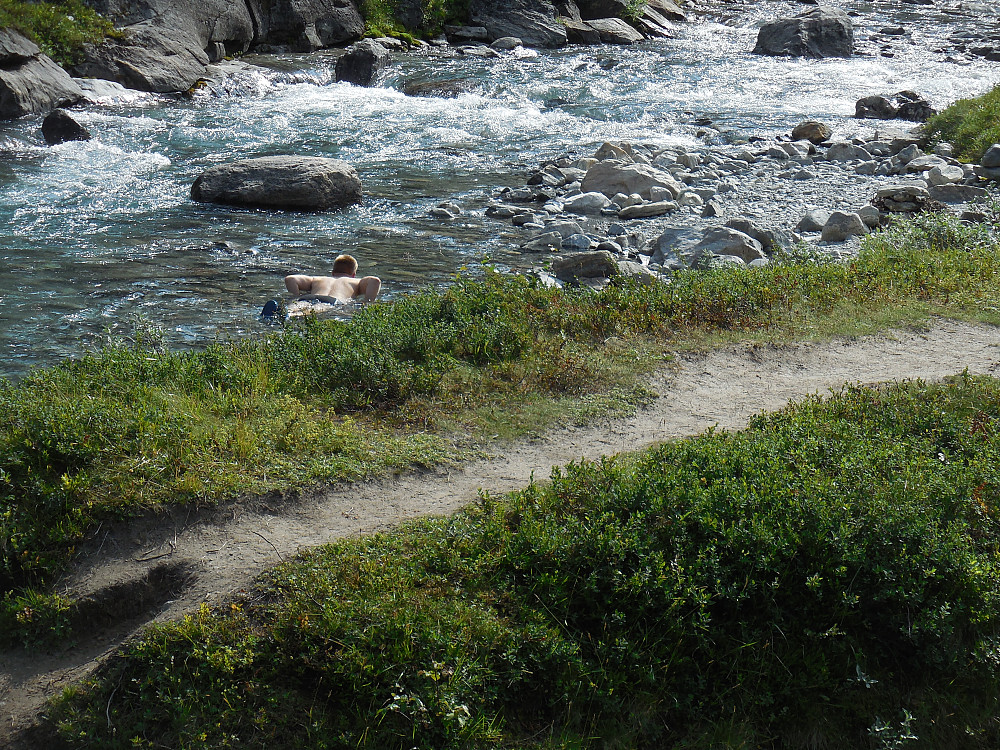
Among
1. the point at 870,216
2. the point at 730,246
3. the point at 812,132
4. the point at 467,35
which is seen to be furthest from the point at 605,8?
the point at 730,246

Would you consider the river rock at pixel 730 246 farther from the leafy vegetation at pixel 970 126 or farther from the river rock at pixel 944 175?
the leafy vegetation at pixel 970 126

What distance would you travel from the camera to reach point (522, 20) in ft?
102

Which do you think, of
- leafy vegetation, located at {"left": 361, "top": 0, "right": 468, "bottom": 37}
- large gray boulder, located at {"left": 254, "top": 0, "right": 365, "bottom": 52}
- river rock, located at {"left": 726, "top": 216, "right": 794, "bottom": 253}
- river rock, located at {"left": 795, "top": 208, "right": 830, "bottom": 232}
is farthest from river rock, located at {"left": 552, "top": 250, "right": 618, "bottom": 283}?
leafy vegetation, located at {"left": 361, "top": 0, "right": 468, "bottom": 37}

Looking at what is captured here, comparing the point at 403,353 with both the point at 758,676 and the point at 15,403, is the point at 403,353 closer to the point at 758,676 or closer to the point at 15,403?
the point at 15,403

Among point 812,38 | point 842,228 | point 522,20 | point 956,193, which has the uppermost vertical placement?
point 522,20

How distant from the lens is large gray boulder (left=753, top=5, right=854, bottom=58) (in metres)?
28.4

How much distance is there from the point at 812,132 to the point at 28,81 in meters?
17.1

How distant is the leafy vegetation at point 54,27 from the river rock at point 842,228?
18.6 meters

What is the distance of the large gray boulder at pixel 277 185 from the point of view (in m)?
13.9

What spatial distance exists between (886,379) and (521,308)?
3264 mm

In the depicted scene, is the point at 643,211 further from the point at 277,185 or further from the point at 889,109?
the point at 889,109

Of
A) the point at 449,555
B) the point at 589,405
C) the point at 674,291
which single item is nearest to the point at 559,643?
the point at 449,555

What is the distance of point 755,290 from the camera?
901cm

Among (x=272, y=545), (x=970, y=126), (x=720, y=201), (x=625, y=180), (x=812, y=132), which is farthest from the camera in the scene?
(x=812, y=132)
